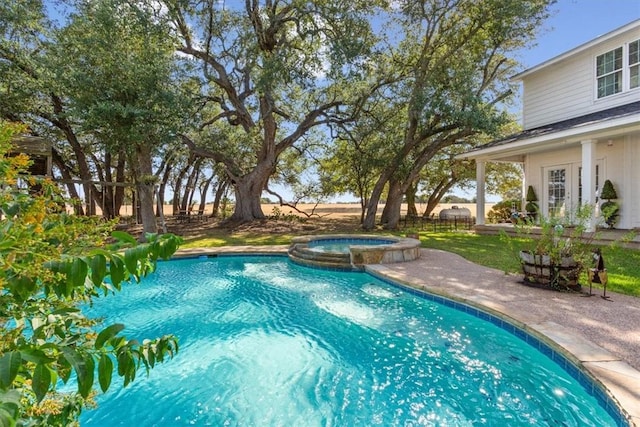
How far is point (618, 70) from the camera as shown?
11562mm

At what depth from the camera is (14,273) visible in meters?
1.13

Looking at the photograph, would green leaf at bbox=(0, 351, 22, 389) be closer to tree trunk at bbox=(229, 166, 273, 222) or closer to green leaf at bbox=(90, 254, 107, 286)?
green leaf at bbox=(90, 254, 107, 286)

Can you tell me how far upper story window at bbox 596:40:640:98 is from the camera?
11.1 metres

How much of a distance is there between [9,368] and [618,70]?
53.0 feet

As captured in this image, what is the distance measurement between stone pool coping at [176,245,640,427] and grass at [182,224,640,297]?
70 cm

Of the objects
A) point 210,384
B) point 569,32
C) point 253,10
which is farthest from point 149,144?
point 569,32

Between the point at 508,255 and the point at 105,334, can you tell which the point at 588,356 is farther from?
the point at 508,255

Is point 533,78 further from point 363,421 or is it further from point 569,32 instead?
point 363,421

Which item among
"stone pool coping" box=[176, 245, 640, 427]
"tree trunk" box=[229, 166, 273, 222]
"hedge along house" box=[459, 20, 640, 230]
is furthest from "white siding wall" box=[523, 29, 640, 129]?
"tree trunk" box=[229, 166, 273, 222]

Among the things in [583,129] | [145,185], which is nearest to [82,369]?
[583,129]

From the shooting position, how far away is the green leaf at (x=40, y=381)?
0.93 metres

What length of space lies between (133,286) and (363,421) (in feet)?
23.9

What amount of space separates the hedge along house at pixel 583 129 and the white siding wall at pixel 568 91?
0.09 ft

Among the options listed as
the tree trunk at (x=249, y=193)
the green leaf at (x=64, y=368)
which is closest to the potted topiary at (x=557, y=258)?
the green leaf at (x=64, y=368)
